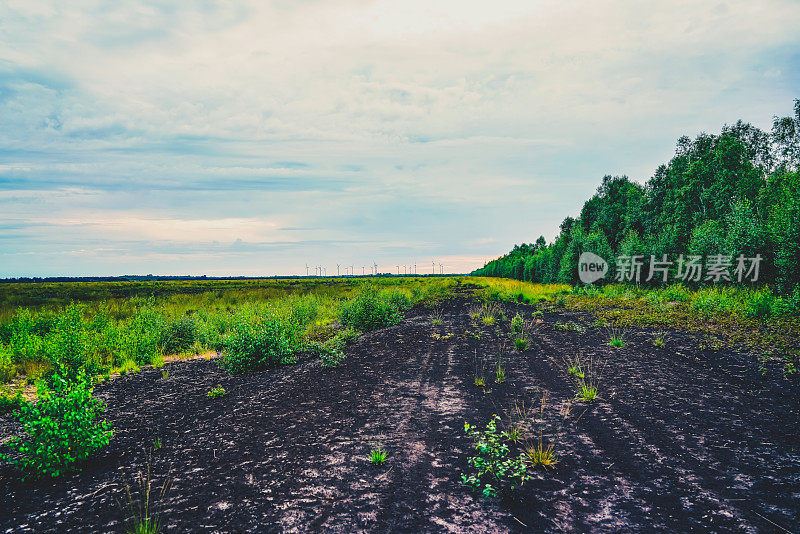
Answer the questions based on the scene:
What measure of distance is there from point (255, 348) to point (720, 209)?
38825 millimetres

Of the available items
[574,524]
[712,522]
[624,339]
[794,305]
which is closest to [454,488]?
[574,524]

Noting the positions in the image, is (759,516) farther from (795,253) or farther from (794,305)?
(795,253)

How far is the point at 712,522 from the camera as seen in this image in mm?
3449

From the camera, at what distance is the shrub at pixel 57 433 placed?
4.61 meters

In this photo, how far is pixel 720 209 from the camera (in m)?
33.0

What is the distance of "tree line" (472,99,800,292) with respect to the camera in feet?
66.9

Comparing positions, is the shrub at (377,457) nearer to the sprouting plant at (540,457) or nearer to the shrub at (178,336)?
the sprouting plant at (540,457)

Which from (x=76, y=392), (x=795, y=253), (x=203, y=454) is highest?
(x=795, y=253)

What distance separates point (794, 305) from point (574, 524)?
50.9 ft

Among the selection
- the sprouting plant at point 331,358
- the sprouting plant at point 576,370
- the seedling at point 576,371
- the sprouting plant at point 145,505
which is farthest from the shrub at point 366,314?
the sprouting plant at point 145,505

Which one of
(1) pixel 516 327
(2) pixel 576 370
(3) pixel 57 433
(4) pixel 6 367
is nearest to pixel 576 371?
(2) pixel 576 370

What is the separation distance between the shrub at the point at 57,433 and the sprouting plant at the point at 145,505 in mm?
916

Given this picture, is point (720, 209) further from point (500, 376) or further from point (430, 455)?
point (430, 455)

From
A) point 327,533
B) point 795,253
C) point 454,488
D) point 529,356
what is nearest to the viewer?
point 327,533
